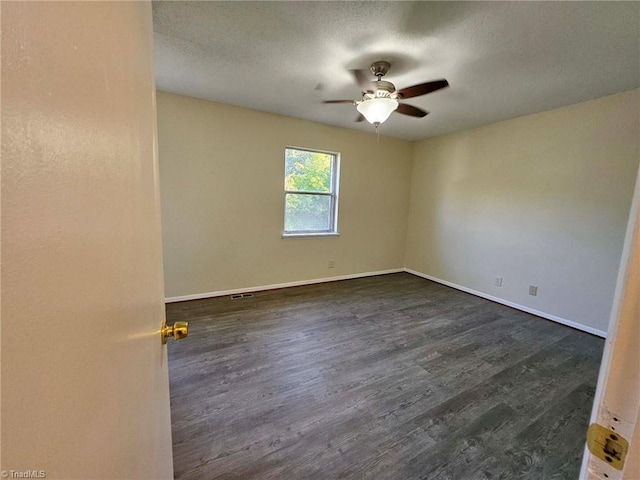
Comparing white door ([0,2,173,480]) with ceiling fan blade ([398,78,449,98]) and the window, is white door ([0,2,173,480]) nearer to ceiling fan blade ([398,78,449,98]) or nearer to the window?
ceiling fan blade ([398,78,449,98])

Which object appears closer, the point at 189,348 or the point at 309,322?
the point at 189,348

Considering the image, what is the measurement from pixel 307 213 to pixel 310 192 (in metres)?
0.31

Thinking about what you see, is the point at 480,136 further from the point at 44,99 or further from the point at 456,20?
the point at 44,99

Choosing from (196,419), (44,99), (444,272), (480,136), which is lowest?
(196,419)

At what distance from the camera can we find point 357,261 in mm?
4574

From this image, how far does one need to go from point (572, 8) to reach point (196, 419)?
10.2ft

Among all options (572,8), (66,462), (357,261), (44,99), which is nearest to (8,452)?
(66,462)

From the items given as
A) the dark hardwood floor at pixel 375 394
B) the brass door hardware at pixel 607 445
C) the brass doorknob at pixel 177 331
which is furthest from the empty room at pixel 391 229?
the brass door hardware at pixel 607 445

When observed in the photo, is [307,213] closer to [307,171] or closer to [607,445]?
[307,171]

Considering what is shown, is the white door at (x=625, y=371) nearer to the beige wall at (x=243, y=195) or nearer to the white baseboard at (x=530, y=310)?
the white baseboard at (x=530, y=310)

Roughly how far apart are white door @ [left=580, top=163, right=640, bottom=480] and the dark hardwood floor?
1.20 metres

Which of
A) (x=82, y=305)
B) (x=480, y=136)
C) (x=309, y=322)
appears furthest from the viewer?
(x=480, y=136)

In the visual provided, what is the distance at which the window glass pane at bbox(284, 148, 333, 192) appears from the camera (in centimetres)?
379

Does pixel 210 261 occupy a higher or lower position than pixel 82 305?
lower
